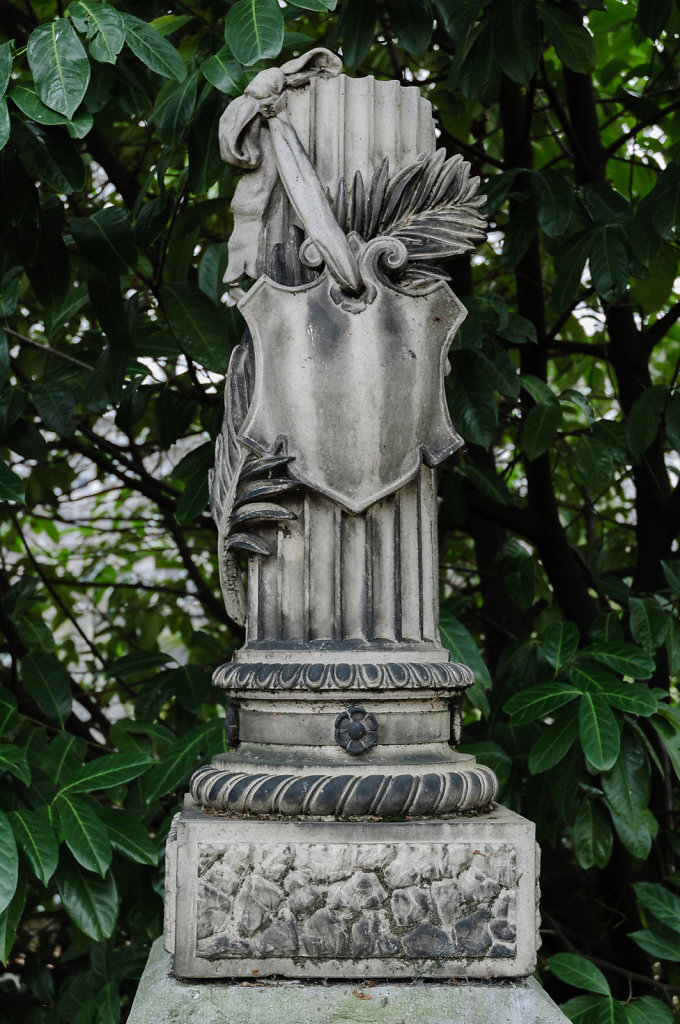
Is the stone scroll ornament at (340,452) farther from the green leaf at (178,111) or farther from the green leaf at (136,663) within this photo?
the green leaf at (136,663)

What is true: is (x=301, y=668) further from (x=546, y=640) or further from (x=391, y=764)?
(x=546, y=640)

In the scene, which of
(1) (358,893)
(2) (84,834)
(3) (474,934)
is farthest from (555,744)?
(2) (84,834)

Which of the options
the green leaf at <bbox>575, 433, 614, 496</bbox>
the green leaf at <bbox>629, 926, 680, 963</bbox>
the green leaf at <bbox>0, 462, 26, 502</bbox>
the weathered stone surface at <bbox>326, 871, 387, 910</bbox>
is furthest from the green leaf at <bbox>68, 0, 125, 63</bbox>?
the green leaf at <bbox>629, 926, 680, 963</bbox>

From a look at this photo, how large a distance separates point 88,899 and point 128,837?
0.18 meters

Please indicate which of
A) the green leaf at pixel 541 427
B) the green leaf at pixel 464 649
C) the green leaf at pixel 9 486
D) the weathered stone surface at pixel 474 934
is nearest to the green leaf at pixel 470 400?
the green leaf at pixel 541 427

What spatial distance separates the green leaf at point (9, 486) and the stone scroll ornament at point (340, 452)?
0.59 meters

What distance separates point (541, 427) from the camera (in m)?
3.55

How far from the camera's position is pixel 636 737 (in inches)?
123

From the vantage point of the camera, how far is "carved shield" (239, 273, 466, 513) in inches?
90.9

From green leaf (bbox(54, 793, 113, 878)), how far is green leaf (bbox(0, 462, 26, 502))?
744 millimetres

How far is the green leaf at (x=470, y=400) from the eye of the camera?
3383 millimetres

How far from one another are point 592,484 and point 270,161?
179cm

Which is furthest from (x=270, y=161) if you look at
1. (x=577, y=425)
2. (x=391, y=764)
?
(x=577, y=425)

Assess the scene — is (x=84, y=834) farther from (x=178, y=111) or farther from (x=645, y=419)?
(x=645, y=419)
